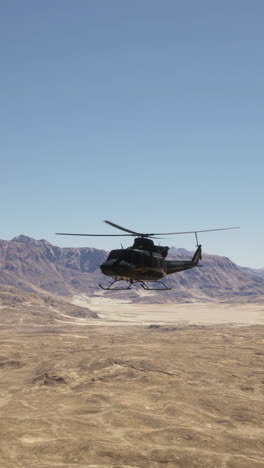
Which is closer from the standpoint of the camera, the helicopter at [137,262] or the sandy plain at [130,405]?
the helicopter at [137,262]

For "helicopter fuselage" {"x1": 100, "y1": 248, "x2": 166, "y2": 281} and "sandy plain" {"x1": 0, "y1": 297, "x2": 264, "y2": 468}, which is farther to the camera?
"sandy plain" {"x1": 0, "y1": 297, "x2": 264, "y2": 468}

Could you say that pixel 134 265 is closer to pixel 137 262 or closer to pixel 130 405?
pixel 137 262

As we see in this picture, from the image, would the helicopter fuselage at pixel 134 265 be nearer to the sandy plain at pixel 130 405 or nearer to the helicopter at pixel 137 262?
the helicopter at pixel 137 262

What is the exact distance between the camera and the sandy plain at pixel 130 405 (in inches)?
1813

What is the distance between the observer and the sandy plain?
4606 cm

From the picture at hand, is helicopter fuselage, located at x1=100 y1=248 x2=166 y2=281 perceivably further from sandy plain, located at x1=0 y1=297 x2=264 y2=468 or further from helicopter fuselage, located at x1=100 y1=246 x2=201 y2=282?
sandy plain, located at x1=0 y1=297 x2=264 y2=468

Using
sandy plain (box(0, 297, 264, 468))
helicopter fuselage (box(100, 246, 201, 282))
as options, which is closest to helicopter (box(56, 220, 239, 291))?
helicopter fuselage (box(100, 246, 201, 282))

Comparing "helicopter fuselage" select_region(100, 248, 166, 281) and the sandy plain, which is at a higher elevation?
"helicopter fuselage" select_region(100, 248, 166, 281)

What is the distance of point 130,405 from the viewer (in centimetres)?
6119

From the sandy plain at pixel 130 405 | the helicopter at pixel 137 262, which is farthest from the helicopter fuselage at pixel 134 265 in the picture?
the sandy plain at pixel 130 405

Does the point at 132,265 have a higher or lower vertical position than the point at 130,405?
higher

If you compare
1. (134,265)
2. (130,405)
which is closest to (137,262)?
(134,265)

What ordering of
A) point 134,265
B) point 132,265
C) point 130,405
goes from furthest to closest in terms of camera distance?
point 130,405 < point 134,265 < point 132,265

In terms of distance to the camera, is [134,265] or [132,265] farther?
[134,265]
